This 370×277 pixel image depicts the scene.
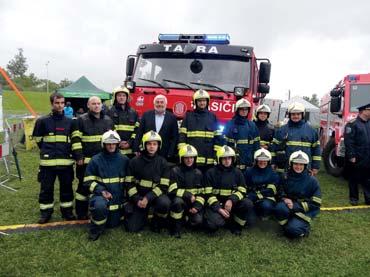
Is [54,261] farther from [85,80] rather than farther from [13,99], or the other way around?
[13,99]

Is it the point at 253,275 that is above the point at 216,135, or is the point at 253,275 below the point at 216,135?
below

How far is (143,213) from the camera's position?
4.87m

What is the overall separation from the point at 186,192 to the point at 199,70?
2.36 meters

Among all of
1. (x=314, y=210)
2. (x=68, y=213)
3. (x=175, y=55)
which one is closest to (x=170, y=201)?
(x=68, y=213)

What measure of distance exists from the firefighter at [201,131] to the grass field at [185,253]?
1082 millimetres

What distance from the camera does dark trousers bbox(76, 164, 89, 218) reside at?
5.09 metres

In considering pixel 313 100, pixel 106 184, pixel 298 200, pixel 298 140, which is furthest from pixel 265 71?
pixel 313 100

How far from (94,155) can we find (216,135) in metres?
1.68

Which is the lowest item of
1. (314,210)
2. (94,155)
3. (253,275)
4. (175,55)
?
(253,275)

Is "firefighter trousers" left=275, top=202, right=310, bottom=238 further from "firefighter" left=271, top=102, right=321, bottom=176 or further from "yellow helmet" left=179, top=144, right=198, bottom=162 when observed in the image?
"yellow helmet" left=179, top=144, right=198, bottom=162

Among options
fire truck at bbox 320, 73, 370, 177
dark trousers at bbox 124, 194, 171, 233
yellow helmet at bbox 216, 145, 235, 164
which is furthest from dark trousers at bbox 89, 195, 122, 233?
fire truck at bbox 320, 73, 370, 177

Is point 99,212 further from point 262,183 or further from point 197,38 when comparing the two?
point 197,38

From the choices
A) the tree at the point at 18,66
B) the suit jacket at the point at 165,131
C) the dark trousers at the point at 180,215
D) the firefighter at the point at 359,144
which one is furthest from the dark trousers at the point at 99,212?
the tree at the point at 18,66

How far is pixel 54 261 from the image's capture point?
3.83m
